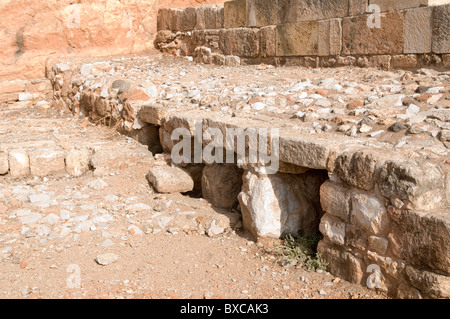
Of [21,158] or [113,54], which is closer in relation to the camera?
[21,158]

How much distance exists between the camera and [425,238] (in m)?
2.55

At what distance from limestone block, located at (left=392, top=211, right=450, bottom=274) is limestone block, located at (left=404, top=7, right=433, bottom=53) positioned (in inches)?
134

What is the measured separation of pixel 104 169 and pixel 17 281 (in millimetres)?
2045

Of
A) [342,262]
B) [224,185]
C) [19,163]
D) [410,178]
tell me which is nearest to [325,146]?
[410,178]

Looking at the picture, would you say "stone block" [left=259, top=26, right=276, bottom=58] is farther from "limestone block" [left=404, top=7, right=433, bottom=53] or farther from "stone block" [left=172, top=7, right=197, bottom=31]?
"limestone block" [left=404, top=7, right=433, bottom=53]

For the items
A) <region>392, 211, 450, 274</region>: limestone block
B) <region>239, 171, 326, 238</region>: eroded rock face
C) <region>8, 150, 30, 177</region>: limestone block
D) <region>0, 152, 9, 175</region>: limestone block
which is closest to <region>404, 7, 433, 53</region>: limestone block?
<region>239, 171, 326, 238</region>: eroded rock face

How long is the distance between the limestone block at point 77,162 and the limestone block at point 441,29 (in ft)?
13.7

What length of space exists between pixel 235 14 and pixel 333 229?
19.3 feet

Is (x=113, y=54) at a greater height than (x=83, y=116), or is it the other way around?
(x=113, y=54)

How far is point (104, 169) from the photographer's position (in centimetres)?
508

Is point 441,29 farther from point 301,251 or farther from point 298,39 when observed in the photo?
point 301,251

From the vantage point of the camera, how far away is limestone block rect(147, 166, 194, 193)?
4.68 m

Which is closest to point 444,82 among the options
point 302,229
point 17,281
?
point 302,229

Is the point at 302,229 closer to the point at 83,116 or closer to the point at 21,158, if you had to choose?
the point at 21,158
